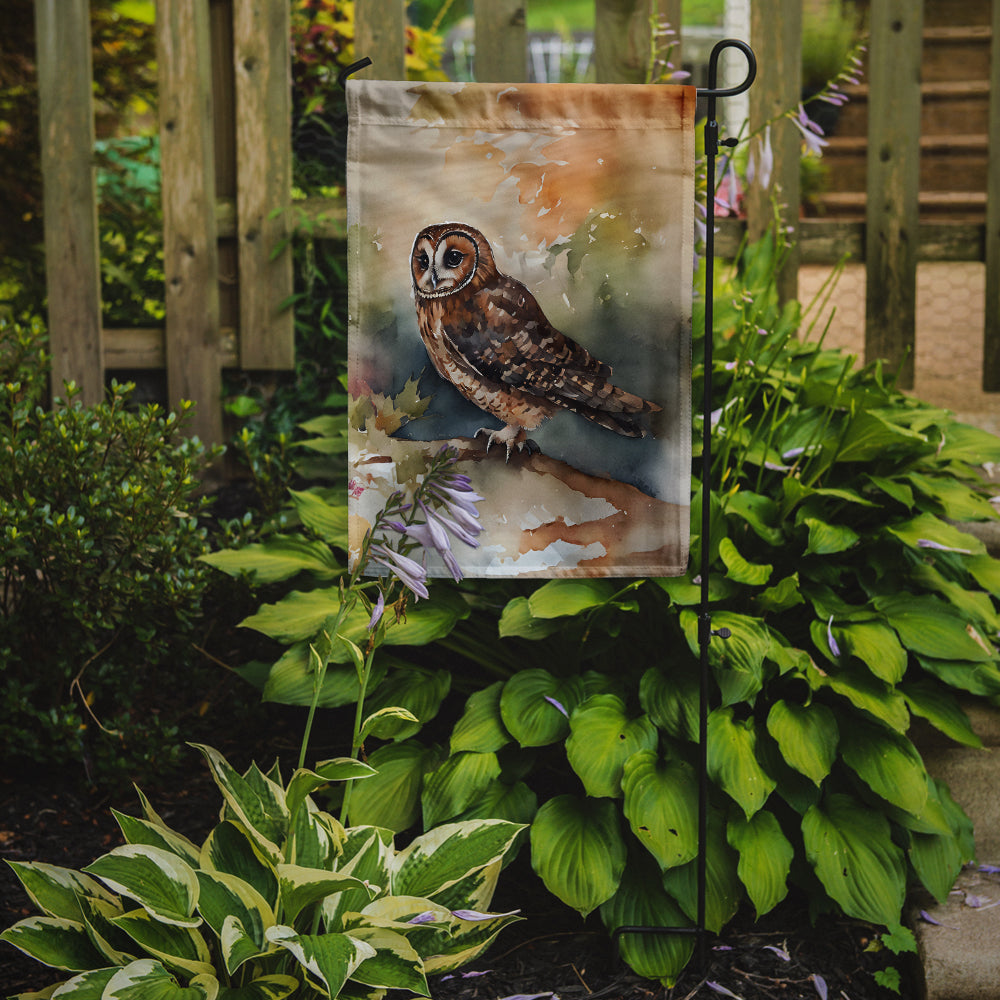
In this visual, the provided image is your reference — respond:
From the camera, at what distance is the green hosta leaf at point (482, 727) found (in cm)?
188

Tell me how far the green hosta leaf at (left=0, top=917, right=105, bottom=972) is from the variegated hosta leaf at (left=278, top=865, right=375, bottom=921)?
1.03 feet

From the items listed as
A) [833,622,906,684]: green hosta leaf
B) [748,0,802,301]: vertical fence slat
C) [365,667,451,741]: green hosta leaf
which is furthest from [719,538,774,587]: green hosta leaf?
[748,0,802,301]: vertical fence slat

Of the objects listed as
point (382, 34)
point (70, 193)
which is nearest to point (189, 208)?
point (70, 193)

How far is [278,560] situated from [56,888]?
3.03 feet

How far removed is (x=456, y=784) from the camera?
1.84 meters

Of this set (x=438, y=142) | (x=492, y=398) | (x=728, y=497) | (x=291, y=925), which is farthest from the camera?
(x=728, y=497)

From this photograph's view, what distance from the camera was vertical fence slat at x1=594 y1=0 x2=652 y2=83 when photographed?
3.02 m

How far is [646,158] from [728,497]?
Result: 0.76 m

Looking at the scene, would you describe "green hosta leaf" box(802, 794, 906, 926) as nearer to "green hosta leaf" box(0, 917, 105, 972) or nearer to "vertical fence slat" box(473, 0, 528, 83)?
"green hosta leaf" box(0, 917, 105, 972)

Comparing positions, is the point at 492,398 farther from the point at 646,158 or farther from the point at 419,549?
the point at 646,158

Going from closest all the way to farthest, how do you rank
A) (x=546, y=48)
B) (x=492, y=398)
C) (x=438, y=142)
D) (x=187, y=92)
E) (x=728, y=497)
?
(x=438, y=142) → (x=492, y=398) → (x=728, y=497) → (x=187, y=92) → (x=546, y=48)

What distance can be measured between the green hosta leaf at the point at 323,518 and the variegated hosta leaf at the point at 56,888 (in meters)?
0.94

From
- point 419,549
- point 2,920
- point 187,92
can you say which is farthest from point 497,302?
point 187,92

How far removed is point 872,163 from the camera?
3258 millimetres
